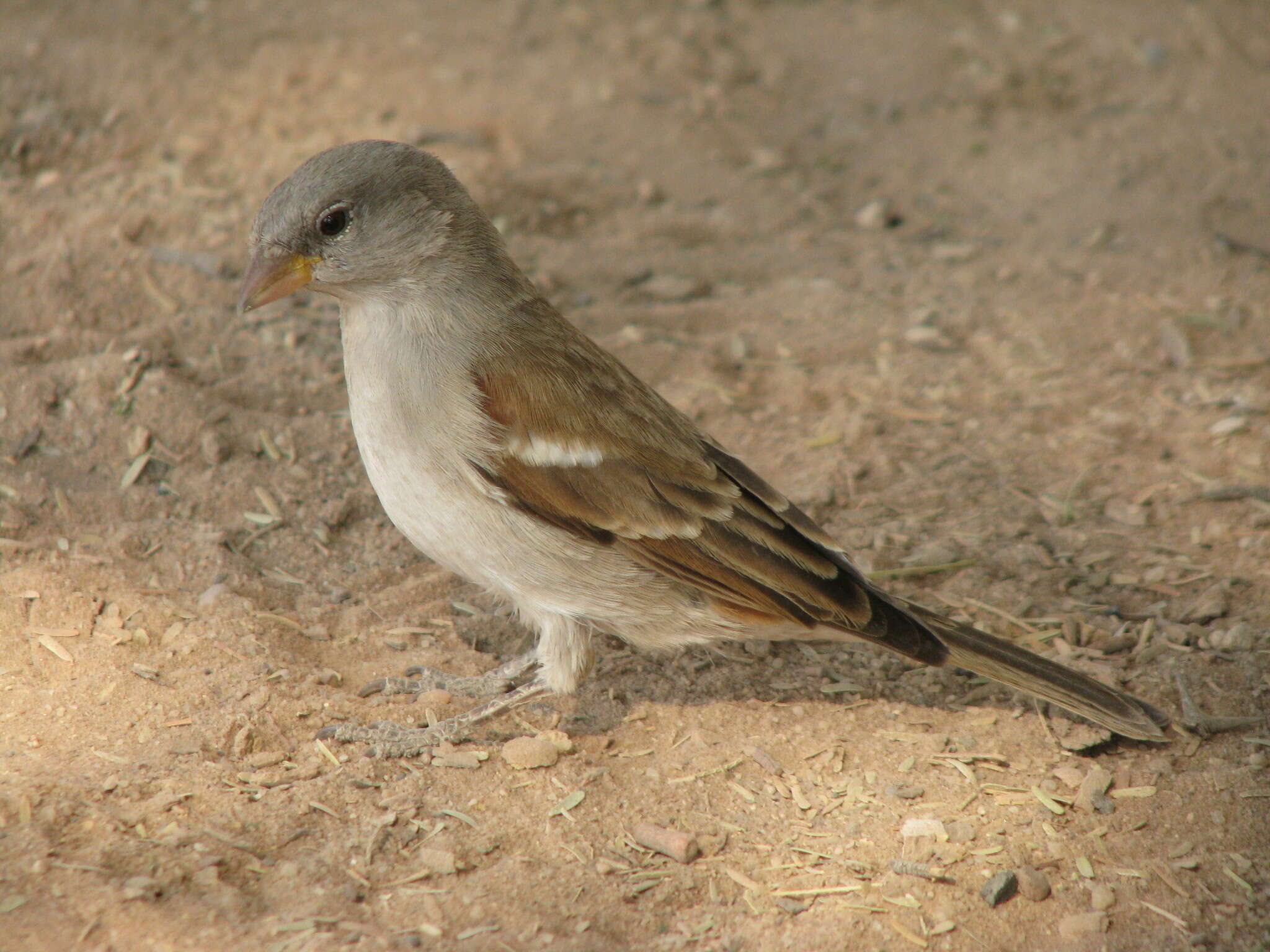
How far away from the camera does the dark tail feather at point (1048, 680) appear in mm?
3857

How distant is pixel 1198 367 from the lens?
603 centimetres

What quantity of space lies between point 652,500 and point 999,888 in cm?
163

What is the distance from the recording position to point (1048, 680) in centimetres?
389

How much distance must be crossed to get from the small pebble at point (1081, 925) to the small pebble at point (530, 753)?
5.44 feet

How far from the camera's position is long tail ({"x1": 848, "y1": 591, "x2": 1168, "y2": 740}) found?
12.7 feet

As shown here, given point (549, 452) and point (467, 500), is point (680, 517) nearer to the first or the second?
point (549, 452)

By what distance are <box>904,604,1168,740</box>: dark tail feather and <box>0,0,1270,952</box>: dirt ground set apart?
0.64 ft

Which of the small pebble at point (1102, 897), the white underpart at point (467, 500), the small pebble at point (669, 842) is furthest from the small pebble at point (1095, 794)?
the small pebble at point (669, 842)

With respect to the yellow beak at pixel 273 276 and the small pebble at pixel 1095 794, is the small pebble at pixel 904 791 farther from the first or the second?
the yellow beak at pixel 273 276

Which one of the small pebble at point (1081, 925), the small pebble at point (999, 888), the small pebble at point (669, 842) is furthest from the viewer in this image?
the small pebble at point (669, 842)

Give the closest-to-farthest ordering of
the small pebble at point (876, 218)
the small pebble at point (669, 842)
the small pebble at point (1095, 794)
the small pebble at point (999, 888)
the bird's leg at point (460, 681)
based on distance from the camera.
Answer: the small pebble at point (999, 888) < the small pebble at point (669, 842) < the small pebble at point (1095, 794) < the bird's leg at point (460, 681) < the small pebble at point (876, 218)

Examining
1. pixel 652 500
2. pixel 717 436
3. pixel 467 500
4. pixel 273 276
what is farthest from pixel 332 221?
pixel 717 436

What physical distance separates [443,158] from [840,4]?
4025mm

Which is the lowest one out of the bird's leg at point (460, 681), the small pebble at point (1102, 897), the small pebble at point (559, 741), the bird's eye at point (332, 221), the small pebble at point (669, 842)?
the small pebble at point (1102, 897)
